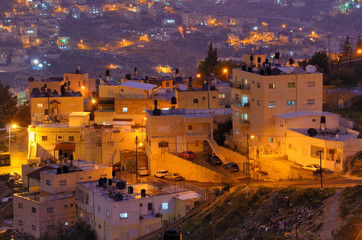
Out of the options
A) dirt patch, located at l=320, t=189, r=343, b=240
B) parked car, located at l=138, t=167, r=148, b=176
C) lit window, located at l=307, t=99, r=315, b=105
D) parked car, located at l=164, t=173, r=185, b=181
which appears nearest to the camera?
dirt patch, located at l=320, t=189, r=343, b=240

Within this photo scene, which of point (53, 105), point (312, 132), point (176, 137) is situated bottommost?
point (176, 137)

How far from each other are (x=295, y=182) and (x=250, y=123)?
5.82 meters

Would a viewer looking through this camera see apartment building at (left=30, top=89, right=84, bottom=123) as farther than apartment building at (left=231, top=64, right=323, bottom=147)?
Yes

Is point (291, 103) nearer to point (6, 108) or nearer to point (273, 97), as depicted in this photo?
point (273, 97)

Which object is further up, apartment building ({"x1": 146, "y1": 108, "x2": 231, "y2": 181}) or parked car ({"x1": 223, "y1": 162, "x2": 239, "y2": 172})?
apartment building ({"x1": 146, "y1": 108, "x2": 231, "y2": 181})

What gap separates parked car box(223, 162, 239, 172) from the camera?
941 inches

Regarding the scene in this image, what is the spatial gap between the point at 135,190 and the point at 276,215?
520 cm

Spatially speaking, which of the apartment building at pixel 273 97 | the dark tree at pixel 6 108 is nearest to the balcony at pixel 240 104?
the apartment building at pixel 273 97

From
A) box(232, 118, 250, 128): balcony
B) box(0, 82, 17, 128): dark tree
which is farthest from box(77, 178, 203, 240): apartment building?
box(0, 82, 17, 128): dark tree

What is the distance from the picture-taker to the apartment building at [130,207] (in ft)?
65.7

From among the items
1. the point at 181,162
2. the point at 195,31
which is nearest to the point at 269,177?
the point at 181,162

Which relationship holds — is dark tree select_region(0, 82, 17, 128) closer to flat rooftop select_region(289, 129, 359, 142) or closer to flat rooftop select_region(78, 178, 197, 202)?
flat rooftop select_region(78, 178, 197, 202)

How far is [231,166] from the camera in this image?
24.0m

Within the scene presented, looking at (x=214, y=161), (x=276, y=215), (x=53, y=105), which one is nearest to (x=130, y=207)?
(x=276, y=215)
